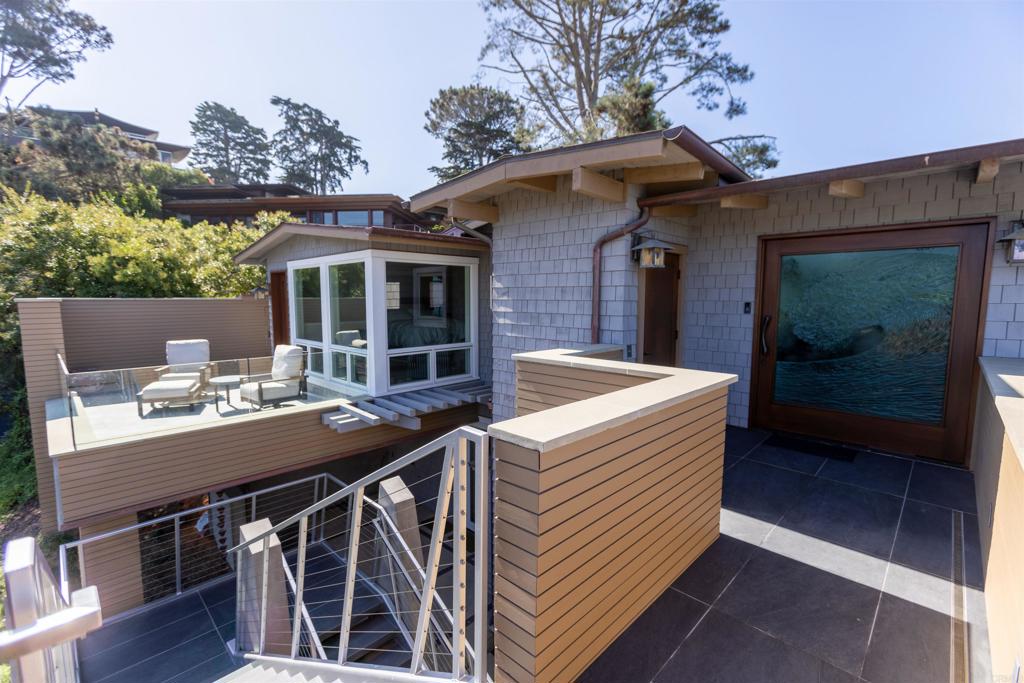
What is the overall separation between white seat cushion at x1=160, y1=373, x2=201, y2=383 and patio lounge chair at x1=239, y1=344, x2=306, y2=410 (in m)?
0.78

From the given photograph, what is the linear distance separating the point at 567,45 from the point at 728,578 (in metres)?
12.6

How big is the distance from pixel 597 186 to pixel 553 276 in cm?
123

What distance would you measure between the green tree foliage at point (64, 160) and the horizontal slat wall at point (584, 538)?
2202 centimetres

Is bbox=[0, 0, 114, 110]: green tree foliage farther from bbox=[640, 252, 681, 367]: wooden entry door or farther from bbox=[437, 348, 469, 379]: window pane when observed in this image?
bbox=[640, 252, 681, 367]: wooden entry door

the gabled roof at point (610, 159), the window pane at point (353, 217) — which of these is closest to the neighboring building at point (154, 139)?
the window pane at point (353, 217)

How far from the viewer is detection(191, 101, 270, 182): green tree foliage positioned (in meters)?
A: 29.8

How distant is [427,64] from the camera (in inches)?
533

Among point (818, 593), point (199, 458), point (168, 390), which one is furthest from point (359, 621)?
point (818, 593)

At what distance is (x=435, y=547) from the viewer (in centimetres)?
175

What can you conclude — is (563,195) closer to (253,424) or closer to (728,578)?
(728,578)

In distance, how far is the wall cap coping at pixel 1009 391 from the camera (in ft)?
5.49

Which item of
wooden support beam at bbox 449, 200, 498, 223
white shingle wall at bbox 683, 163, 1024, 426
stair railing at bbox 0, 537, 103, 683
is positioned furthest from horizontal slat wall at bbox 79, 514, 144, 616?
white shingle wall at bbox 683, 163, 1024, 426

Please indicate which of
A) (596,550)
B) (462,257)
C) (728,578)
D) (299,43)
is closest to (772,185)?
(728,578)

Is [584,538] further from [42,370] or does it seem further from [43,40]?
[43,40]
